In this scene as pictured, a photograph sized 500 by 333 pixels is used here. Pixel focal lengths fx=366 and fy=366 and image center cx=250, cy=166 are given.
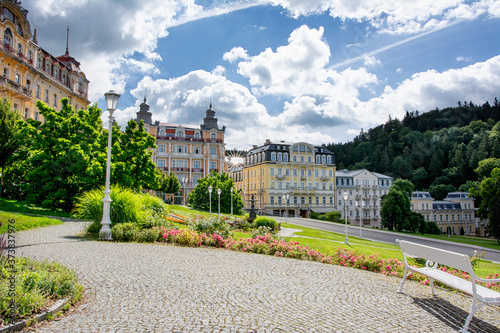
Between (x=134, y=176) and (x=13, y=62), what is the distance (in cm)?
1919

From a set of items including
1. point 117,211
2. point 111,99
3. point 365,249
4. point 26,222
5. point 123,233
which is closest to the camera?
point 123,233

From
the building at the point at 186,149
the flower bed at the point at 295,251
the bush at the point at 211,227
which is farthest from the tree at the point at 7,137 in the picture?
the building at the point at 186,149

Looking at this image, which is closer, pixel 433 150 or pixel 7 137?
pixel 7 137

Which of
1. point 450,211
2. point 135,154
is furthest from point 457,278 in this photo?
point 450,211

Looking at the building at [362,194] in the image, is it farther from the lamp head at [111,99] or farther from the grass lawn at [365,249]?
the lamp head at [111,99]

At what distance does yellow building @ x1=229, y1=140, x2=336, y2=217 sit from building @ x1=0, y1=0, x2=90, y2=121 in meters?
36.1

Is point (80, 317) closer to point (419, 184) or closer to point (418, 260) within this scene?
point (418, 260)

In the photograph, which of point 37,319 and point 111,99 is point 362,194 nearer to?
point 111,99

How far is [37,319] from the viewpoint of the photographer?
481 centimetres

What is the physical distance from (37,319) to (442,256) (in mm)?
Result: 6209

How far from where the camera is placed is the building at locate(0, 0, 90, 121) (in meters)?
34.6

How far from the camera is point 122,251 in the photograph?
10.9m

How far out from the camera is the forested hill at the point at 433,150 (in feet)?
300

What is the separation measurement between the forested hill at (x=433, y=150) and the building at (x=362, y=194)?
70.1ft
